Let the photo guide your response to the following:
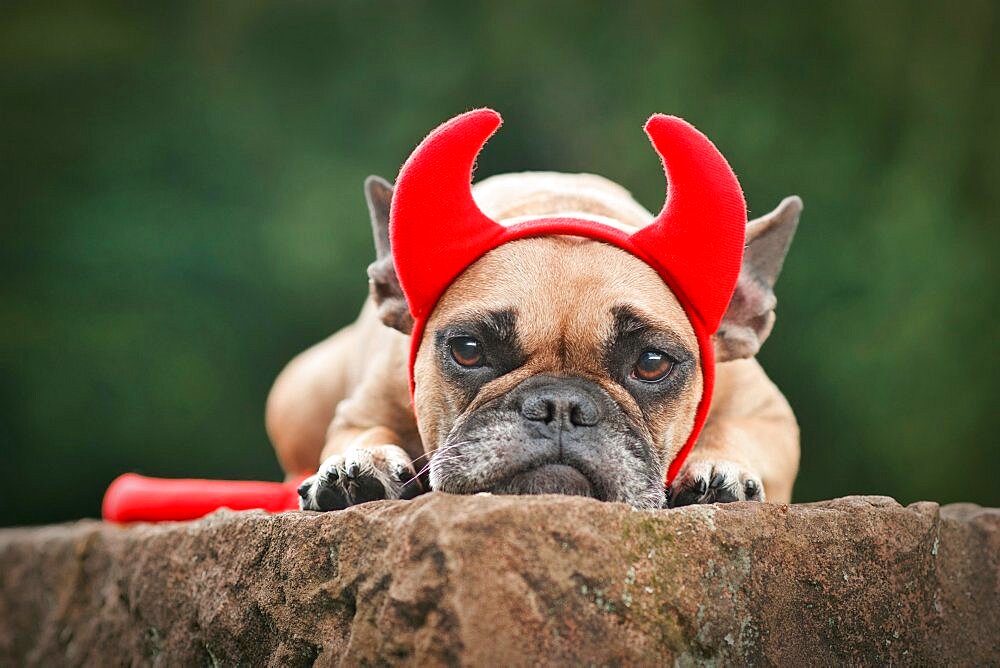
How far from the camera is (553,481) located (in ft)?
7.93

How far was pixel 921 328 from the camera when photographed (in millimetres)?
5695

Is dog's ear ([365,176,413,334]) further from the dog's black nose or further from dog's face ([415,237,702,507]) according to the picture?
the dog's black nose

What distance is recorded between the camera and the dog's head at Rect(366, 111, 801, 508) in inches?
96.0

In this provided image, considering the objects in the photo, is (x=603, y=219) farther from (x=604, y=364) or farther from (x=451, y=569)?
(x=451, y=569)

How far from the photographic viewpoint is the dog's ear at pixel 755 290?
3186mm

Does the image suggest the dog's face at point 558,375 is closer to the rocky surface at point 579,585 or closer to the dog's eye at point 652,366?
the dog's eye at point 652,366

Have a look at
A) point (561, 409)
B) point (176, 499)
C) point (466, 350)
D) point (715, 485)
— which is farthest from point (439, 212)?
point (176, 499)

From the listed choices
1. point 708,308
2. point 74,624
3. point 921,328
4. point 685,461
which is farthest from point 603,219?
point 921,328

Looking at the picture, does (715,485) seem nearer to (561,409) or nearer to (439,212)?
(561,409)

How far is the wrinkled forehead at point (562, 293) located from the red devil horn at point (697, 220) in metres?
0.07

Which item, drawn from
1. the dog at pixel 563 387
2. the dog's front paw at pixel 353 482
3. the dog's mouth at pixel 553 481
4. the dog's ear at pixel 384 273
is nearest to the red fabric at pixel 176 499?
the dog at pixel 563 387

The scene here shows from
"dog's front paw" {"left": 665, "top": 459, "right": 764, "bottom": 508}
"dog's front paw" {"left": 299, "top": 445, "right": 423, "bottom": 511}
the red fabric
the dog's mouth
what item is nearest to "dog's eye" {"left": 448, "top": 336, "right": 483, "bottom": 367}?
"dog's front paw" {"left": 299, "top": 445, "right": 423, "bottom": 511}

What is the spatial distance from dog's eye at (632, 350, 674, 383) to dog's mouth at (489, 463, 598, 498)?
420 mm

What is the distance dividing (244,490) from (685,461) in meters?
1.55
